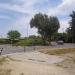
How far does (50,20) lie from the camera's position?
82.0m

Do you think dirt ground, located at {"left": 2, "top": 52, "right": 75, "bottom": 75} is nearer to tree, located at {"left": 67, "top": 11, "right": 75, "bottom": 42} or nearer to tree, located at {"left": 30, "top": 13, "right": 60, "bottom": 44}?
tree, located at {"left": 30, "top": 13, "right": 60, "bottom": 44}

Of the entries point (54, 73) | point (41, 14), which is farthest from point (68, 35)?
point (54, 73)

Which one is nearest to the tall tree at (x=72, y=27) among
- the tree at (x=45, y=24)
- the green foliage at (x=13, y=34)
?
the tree at (x=45, y=24)

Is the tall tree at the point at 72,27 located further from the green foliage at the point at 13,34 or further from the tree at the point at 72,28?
the green foliage at the point at 13,34

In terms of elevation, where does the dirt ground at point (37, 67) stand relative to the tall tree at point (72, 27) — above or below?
below

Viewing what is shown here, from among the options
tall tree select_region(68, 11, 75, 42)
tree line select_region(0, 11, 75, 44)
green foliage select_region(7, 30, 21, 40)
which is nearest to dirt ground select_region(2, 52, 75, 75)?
tree line select_region(0, 11, 75, 44)

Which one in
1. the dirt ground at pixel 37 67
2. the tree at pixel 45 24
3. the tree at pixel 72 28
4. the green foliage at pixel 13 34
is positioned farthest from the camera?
the green foliage at pixel 13 34

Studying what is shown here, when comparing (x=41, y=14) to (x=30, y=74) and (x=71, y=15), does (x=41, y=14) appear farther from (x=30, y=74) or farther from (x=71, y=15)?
(x=30, y=74)

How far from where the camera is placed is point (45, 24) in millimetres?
80625

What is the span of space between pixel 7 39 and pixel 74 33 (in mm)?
25770

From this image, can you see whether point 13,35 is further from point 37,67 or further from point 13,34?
point 37,67

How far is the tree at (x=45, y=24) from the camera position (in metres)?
80.1

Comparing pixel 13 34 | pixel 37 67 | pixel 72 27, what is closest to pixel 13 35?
pixel 13 34

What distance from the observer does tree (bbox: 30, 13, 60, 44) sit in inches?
3154
